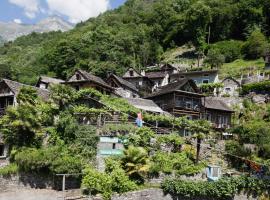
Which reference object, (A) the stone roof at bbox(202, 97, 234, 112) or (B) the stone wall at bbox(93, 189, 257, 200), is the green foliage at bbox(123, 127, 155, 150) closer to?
(B) the stone wall at bbox(93, 189, 257, 200)

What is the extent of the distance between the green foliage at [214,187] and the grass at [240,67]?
4045 centimetres

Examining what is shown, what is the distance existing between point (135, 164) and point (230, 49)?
2458 inches

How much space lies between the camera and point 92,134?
37.3 m

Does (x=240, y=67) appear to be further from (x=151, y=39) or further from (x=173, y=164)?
(x=173, y=164)

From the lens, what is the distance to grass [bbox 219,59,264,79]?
7519 centimetres

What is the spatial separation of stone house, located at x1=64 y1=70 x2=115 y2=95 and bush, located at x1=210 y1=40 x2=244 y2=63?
3959cm

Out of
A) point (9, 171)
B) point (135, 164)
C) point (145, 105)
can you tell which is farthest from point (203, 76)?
point (9, 171)

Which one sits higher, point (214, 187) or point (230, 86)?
point (230, 86)

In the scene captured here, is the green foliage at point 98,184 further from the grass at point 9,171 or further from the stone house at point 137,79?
the stone house at point 137,79

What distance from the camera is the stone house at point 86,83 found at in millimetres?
55031

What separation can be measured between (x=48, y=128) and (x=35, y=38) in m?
120

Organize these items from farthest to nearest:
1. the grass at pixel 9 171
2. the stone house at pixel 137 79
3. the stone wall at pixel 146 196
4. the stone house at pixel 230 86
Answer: the stone house at pixel 137 79 < the stone house at pixel 230 86 < the grass at pixel 9 171 < the stone wall at pixel 146 196

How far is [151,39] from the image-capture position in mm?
109438

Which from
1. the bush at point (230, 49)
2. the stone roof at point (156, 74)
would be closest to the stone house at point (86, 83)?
the stone roof at point (156, 74)
